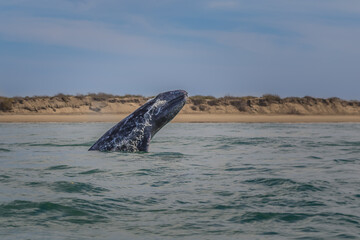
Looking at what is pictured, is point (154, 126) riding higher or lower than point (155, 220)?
higher

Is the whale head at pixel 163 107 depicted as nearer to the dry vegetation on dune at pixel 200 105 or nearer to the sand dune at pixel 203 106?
the sand dune at pixel 203 106

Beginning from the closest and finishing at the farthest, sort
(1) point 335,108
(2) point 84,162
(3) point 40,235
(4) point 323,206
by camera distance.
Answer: (3) point 40,235 → (4) point 323,206 → (2) point 84,162 → (1) point 335,108

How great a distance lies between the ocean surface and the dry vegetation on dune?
122 ft

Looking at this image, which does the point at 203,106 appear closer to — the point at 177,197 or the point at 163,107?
the point at 163,107

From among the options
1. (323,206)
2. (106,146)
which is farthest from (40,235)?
(106,146)

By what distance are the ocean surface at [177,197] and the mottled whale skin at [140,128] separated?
62 centimetres

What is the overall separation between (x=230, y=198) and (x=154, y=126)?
5709 millimetres

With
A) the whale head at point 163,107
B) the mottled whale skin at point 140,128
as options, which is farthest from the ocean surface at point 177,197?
the whale head at point 163,107

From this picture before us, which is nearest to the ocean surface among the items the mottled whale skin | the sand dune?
the mottled whale skin

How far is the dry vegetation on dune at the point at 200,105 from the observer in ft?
155

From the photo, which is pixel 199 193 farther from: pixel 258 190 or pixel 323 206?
pixel 323 206

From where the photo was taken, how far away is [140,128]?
11508 millimetres

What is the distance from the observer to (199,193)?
259 inches

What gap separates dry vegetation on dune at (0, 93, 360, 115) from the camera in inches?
1864
